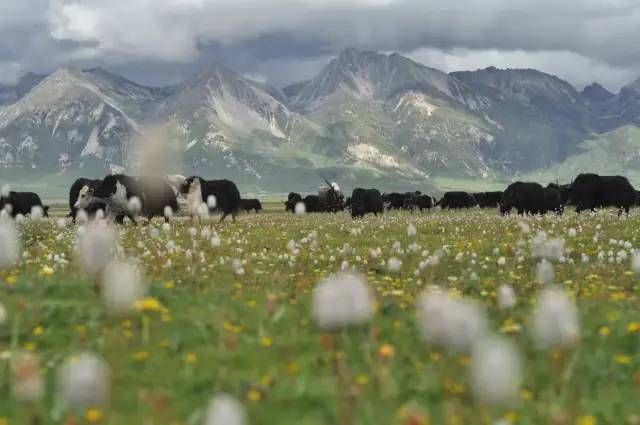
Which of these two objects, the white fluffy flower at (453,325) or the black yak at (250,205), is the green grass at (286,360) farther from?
the black yak at (250,205)

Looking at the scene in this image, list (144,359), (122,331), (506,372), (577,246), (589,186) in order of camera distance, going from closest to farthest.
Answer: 1. (506,372)
2. (144,359)
3. (122,331)
4. (577,246)
5. (589,186)

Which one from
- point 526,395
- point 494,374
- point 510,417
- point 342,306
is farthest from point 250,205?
point 494,374

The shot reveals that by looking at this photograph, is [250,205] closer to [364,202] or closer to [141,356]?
[364,202]

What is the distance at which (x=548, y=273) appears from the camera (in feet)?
36.3

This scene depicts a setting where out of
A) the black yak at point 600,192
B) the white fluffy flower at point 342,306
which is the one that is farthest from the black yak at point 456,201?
the white fluffy flower at point 342,306

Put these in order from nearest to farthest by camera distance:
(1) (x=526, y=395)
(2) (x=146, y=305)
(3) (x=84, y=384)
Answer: (3) (x=84, y=384)
(1) (x=526, y=395)
(2) (x=146, y=305)

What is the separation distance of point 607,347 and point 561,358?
59.7 inches

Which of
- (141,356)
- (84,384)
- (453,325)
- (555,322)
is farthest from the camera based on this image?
(141,356)

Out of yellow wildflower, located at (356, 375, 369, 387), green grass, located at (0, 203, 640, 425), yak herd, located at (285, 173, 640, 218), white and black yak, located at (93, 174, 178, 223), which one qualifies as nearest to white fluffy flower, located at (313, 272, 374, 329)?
green grass, located at (0, 203, 640, 425)

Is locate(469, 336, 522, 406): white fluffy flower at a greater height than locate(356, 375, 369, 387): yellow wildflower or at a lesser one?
greater

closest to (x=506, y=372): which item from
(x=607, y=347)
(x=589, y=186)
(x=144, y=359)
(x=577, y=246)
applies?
(x=144, y=359)

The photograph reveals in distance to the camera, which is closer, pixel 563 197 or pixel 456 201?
pixel 563 197

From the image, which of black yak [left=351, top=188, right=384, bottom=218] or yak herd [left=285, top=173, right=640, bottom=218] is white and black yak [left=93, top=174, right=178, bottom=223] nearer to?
black yak [left=351, top=188, right=384, bottom=218]

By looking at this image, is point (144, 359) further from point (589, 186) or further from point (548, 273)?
point (589, 186)
